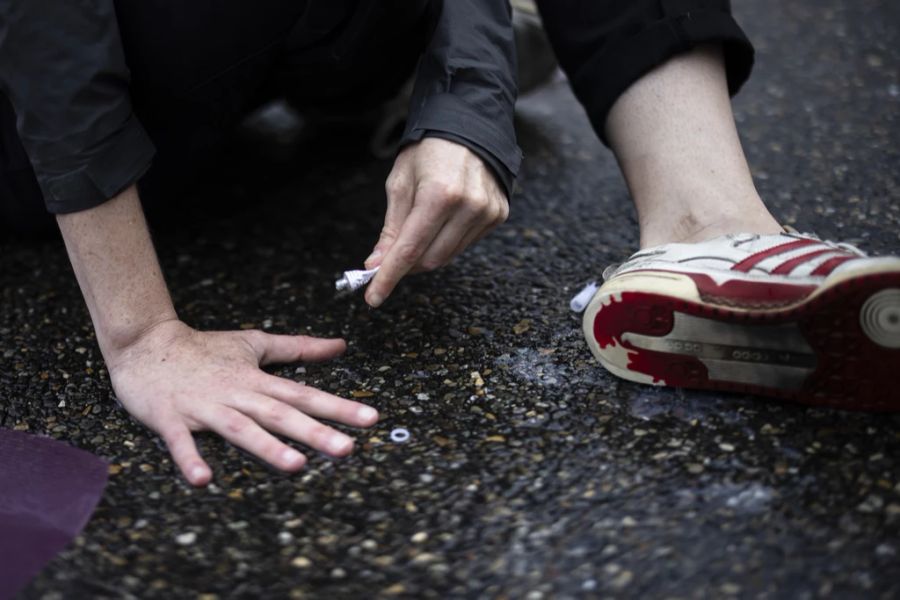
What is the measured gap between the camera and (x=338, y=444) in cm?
119

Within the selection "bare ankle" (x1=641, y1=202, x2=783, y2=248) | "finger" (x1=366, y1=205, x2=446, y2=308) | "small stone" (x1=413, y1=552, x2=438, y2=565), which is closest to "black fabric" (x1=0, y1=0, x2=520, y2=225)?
"finger" (x1=366, y1=205, x2=446, y2=308)

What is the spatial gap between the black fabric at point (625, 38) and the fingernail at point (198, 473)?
2.54 ft

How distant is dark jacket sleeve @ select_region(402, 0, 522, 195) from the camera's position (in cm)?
126

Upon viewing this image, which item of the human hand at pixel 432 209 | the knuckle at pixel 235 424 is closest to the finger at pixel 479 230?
the human hand at pixel 432 209

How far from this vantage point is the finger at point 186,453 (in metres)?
1.16

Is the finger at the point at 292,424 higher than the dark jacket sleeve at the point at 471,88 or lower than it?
lower

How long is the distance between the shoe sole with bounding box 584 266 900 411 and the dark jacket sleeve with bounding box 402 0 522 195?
0.24 m

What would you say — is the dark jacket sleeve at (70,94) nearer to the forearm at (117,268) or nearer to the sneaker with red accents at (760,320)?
the forearm at (117,268)

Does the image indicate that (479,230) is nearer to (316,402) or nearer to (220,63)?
(316,402)

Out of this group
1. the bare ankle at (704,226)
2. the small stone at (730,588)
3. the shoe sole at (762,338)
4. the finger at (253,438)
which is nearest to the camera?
the small stone at (730,588)

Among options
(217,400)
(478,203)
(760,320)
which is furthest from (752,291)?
(217,400)

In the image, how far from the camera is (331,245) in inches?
69.8

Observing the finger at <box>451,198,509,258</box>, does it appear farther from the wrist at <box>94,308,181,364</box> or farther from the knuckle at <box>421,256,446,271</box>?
the wrist at <box>94,308,181,364</box>

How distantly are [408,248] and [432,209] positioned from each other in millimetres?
60
